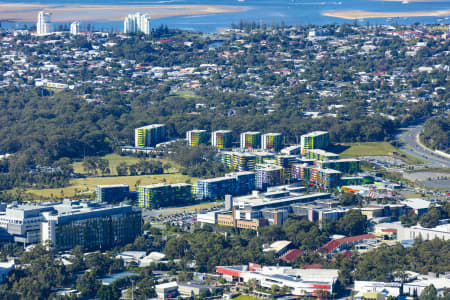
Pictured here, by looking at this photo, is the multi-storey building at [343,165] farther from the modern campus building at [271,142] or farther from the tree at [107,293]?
the tree at [107,293]

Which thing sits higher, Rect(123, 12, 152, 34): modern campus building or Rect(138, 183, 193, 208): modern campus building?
Rect(123, 12, 152, 34): modern campus building

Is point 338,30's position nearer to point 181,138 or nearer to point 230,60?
point 230,60

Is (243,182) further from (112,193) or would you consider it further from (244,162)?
(112,193)

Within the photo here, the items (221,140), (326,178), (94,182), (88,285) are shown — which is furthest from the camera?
(221,140)

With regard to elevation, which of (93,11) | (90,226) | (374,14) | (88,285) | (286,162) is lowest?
(286,162)

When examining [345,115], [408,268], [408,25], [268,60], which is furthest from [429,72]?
[408,268]

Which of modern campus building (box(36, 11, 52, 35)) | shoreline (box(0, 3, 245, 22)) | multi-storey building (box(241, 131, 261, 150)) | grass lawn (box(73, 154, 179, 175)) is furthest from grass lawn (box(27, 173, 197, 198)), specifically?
shoreline (box(0, 3, 245, 22))

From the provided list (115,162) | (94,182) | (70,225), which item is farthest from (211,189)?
(70,225)

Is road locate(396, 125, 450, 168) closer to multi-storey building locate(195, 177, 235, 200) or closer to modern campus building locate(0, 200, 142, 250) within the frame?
multi-storey building locate(195, 177, 235, 200)
